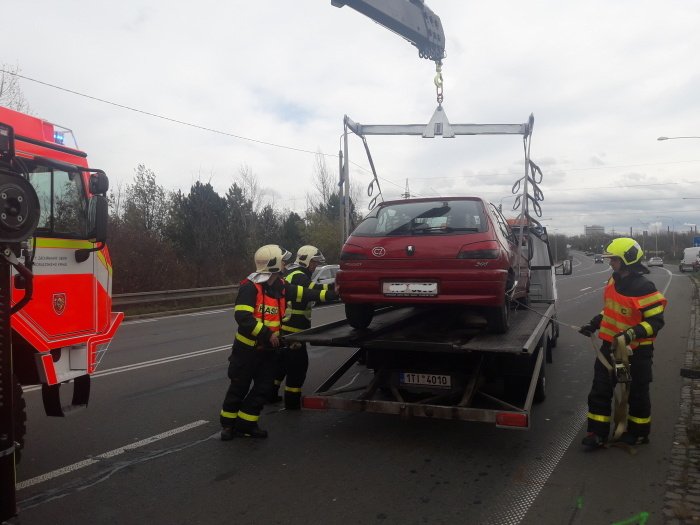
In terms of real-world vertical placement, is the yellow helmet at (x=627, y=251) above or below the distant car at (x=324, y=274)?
above

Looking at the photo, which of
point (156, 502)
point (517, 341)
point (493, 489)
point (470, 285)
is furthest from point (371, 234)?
point (156, 502)

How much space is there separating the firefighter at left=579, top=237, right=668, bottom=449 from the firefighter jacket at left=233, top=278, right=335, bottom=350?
2.93m

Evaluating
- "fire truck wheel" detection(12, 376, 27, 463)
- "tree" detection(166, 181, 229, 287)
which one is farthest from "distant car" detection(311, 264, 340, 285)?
"fire truck wheel" detection(12, 376, 27, 463)

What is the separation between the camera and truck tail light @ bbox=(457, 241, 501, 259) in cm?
515

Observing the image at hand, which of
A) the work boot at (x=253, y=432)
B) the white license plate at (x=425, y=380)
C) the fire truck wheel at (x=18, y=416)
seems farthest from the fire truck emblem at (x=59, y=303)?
the white license plate at (x=425, y=380)

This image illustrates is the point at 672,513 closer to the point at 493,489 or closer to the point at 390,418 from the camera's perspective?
the point at 493,489

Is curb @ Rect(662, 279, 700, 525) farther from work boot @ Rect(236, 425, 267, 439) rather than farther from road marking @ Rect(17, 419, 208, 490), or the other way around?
road marking @ Rect(17, 419, 208, 490)

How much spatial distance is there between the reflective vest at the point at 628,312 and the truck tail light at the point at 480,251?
3.27ft

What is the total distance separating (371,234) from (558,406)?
2983 mm

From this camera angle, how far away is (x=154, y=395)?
22.9ft

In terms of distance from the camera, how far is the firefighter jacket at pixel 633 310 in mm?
4883

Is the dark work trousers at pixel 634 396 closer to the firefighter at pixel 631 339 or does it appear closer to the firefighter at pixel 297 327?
the firefighter at pixel 631 339

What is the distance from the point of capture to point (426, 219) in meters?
5.61

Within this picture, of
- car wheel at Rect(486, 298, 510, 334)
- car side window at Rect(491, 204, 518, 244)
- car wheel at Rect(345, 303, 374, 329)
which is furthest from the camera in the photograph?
car side window at Rect(491, 204, 518, 244)
